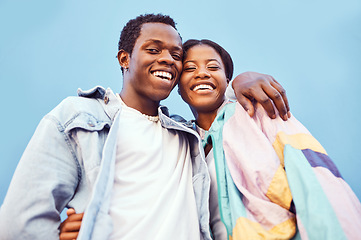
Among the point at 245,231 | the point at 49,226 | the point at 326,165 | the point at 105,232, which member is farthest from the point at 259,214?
the point at 49,226

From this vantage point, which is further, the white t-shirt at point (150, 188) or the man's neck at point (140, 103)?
the man's neck at point (140, 103)

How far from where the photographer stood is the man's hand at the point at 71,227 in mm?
633

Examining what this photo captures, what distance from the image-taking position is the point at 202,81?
105cm

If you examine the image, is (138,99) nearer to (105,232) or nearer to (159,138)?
(159,138)

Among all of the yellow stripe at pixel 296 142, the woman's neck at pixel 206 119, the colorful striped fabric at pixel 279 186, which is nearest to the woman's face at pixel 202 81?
the woman's neck at pixel 206 119

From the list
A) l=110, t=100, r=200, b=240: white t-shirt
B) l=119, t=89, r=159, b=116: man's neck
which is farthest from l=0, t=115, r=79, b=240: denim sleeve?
l=119, t=89, r=159, b=116: man's neck

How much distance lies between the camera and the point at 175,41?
41.6 inches

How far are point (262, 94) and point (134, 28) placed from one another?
616 millimetres

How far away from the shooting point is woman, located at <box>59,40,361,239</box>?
1.90 ft

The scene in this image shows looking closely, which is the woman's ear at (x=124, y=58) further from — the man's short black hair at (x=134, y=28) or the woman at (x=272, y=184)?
the woman at (x=272, y=184)

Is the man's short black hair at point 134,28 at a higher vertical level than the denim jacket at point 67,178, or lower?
higher

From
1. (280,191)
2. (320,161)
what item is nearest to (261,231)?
(280,191)

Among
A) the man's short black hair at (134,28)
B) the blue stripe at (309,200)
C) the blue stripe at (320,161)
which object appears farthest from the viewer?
the man's short black hair at (134,28)

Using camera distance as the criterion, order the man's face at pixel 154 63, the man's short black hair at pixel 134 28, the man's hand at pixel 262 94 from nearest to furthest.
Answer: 1. the man's hand at pixel 262 94
2. the man's face at pixel 154 63
3. the man's short black hair at pixel 134 28
